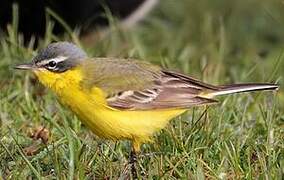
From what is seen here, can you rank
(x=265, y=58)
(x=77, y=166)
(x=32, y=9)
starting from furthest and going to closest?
(x=265, y=58) → (x=32, y=9) → (x=77, y=166)

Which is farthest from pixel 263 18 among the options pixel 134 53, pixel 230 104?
pixel 230 104

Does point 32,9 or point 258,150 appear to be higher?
point 32,9

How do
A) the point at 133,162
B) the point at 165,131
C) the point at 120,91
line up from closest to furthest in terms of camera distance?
the point at 133,162
the point at 120,91
the point at 165,131

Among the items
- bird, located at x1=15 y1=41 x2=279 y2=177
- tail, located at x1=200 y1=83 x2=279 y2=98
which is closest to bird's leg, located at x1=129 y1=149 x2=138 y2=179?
bird, located at x1=15 y1=41 x2=279 y2=177

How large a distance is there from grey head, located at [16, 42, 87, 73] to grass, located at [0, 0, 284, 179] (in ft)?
1.17

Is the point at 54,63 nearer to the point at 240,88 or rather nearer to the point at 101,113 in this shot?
the point at 101,113

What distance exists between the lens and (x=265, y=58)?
349 inches

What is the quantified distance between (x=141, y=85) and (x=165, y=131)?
0.30m

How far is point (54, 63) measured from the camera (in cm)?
513

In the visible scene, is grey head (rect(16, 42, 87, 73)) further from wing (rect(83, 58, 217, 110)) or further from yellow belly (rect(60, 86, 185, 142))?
yellow belly (rect(60, 86, 185, 142))

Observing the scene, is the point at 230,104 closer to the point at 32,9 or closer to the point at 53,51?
the point at 53,51

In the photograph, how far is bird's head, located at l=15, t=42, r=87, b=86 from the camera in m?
5.10

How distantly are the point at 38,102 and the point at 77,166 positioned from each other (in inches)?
64.3

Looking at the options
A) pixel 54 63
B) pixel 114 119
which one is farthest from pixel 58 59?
pixel 114 119
